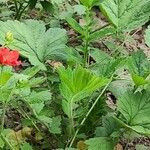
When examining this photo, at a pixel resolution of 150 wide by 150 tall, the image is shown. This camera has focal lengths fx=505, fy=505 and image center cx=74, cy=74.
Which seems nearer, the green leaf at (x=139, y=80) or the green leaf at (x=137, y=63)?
the green leaf at (x=139, y=80)

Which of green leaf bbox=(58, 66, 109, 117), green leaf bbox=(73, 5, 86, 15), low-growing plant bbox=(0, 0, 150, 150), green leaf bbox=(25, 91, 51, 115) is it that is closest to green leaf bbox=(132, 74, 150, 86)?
low-growing plant bbox=(0, 0, 150, 150)

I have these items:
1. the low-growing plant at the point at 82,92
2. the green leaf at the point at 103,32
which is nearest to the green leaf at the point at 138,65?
the low-growing plant at the point at 82,92

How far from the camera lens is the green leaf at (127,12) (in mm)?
1922

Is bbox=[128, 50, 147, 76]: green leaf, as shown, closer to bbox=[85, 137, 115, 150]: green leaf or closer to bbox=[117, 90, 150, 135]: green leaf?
bbox=[117, 90, 150, 135]: green leaf

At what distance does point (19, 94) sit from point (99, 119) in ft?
1.52

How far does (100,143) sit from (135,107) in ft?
0.60

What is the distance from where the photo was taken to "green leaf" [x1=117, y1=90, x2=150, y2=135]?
1.73 meters

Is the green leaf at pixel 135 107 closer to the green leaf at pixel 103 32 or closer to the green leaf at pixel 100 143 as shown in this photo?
the green leaf at pixel 100 143

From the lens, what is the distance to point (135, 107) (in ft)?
5.71

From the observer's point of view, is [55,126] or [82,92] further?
[55,126]

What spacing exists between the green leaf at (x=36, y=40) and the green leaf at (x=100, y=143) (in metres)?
0.34

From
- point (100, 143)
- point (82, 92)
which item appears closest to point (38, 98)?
point (82, 92)

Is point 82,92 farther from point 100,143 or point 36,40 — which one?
point 36,40

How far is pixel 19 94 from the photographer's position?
5.39ft
